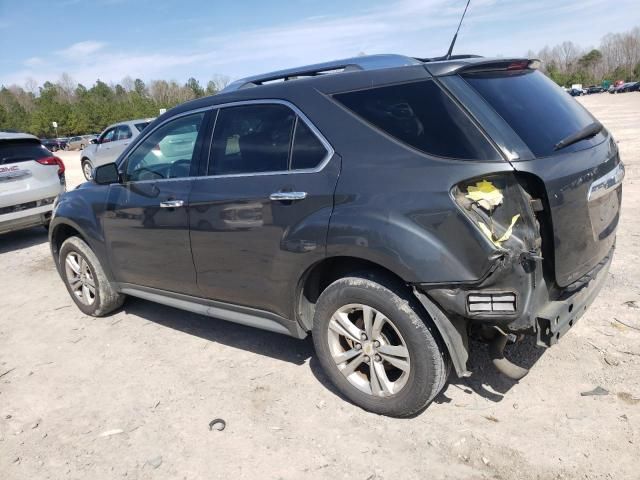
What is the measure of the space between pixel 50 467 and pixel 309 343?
1.90 m

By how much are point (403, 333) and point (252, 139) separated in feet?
5.19

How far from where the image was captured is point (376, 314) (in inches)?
114

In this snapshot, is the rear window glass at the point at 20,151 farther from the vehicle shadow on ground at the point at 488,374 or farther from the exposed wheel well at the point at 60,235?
the vehicle shadow on ground at the point at 488,374

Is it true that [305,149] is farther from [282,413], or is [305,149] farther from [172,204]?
[282,413]

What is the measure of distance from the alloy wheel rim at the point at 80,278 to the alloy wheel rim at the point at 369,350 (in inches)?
111

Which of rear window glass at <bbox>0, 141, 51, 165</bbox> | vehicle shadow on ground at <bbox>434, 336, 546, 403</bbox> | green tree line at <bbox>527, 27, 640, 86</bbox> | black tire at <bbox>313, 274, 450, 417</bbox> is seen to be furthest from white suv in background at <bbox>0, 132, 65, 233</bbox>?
green tree line at <bbox>527, 27, 640, 86</bbox>

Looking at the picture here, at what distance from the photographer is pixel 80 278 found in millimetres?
4996

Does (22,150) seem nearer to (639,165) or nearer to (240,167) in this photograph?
(240,167)

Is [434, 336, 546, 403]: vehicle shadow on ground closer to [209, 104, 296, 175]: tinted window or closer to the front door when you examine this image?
[209, 104, 296, 175]: tinted window

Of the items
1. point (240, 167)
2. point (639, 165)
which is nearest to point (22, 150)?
point (240, 167)

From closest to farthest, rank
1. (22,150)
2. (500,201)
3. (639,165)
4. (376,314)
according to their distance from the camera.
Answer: (500,201) < (376,314) < (22,150) < (639,165)

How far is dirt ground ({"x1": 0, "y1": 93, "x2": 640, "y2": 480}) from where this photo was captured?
2.68m

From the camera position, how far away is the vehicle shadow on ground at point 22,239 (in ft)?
28.0

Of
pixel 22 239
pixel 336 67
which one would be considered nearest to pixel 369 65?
pixel 336 67
